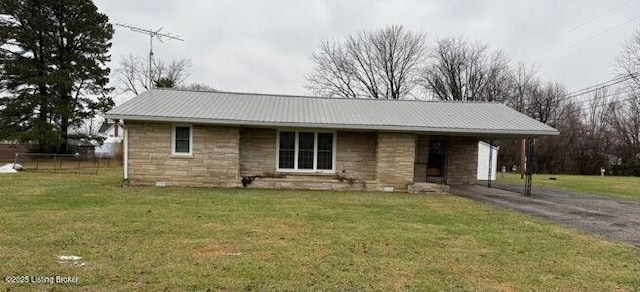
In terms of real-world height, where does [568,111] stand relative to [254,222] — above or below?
above

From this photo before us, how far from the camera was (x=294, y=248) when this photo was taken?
6855 millimetres

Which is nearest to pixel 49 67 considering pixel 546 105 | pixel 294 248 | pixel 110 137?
pixel 110 137

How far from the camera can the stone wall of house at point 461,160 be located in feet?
66.3

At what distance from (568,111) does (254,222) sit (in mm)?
49977

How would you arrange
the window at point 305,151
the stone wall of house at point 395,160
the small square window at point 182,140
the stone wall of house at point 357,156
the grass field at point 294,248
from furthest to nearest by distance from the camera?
the stone wall of house at point 357,156 → the window at point 305,151 → the stone wall of house at point 395,160 → the small square window at point 182,140 → the grass field at point 294,248

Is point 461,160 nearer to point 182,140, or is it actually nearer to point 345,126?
point 345,126

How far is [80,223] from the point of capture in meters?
8.33

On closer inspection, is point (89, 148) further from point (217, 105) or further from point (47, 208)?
point (47, 208)

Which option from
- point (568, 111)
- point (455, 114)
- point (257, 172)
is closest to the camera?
point (257, 172)

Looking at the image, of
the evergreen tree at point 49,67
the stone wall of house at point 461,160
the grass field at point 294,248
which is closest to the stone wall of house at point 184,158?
the grass field at point 294,248

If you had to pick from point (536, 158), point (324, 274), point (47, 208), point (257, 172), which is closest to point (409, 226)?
point (324, 274)

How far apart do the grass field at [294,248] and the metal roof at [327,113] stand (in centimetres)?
429

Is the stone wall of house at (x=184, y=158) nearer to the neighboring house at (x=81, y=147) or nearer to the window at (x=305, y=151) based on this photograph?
the window at (x=305, y=151)

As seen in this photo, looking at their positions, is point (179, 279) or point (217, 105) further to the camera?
point (217, 105)
